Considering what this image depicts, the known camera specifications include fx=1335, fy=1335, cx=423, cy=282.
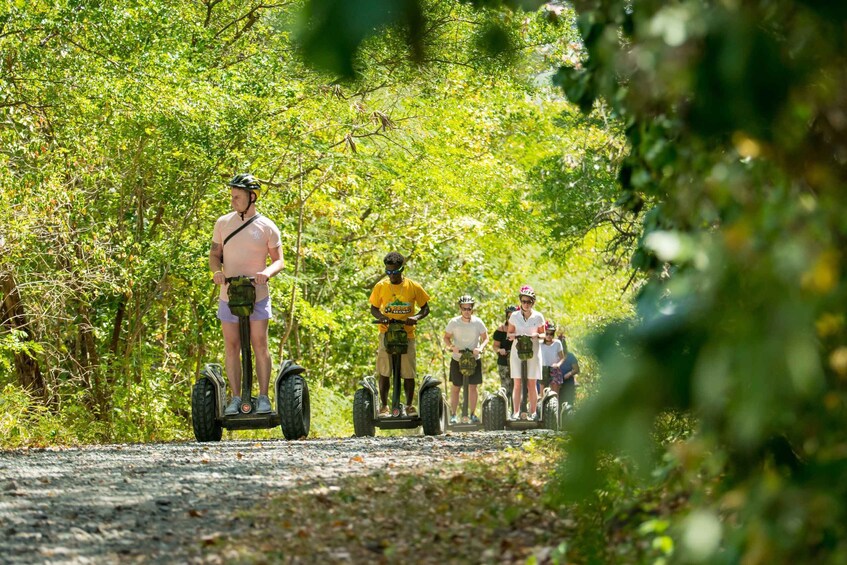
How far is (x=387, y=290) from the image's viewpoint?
45.2 feet

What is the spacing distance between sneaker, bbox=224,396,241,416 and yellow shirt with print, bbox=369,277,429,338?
2288 millimetres

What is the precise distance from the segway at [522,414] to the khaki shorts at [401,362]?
10.6 feet

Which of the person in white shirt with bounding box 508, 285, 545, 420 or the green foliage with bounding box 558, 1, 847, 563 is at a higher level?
the person in white shirt with bounding box 508, 285, 545, 420

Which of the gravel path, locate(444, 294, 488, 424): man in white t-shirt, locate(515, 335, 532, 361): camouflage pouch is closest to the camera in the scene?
the gravel path

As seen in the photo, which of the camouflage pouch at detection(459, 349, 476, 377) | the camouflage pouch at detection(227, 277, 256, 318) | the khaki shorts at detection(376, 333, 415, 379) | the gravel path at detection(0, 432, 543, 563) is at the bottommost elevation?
the gravel path at detection(0, 432, 543, 563)

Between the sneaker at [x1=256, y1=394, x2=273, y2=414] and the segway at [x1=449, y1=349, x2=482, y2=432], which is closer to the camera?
the sneaker at [x1=256, y1=394, x2=273, y2=414]

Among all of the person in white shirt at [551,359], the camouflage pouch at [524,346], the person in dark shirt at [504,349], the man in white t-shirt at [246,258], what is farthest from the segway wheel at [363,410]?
the person in dark shirt at [504,349]

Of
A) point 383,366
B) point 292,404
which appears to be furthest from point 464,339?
point 292,404

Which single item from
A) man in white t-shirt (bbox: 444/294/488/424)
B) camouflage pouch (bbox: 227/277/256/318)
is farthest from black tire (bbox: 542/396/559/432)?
camouflage pouch (bbox: 227/277/256/318)

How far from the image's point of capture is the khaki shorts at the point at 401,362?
13.9m

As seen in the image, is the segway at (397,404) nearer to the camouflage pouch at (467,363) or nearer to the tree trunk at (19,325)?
the camouflage pouch at (467,363)

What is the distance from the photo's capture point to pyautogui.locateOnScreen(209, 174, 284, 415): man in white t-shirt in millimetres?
11430

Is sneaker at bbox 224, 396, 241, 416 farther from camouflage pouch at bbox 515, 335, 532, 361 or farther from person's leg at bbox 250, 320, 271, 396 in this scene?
camouflage pouch at bbox 515, 335, 532, 361

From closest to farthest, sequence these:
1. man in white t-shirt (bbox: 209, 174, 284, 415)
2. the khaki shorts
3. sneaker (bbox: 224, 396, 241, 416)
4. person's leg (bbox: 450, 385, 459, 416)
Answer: man in white t-shirt (bbox: 209, 174, 284, 415)
sneaker (bbox: 224, 396, 241, 416)
the khaki shorts
person's leg (bbox: 450, 385, 459, 416)
